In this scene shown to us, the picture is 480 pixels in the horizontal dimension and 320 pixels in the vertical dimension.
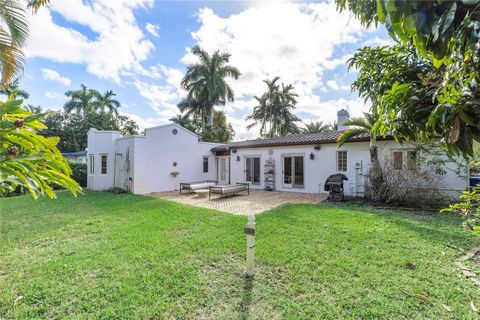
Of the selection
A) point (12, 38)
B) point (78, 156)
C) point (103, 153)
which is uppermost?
point (12, 38)

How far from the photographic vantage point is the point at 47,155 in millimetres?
3209

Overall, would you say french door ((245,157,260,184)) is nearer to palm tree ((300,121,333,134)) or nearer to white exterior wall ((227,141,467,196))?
white exterior wall ((227,141,467,196))

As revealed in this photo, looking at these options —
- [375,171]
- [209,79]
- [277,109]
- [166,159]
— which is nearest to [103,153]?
[166,159]

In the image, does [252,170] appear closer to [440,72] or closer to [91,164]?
[91,164]

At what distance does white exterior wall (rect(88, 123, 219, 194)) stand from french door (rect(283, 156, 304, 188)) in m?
7.39

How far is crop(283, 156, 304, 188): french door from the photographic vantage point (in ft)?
51.8

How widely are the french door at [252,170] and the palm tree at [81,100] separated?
2818 centimetres

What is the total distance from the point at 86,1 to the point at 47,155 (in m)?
8.06

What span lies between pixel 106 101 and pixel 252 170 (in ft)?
91.6

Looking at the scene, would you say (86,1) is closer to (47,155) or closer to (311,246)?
(47,155)

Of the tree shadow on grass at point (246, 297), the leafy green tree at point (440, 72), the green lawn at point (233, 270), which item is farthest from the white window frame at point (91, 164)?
the leafy green tree at point (440, 72)

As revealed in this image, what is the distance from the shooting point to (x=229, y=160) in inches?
792

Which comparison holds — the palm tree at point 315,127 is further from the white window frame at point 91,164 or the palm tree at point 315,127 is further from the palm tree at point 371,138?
the white window frame at point 91,164

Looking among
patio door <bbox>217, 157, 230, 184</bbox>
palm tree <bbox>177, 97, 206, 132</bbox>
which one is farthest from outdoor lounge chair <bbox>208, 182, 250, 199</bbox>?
palm tree <bbox>177, 97, 206, 132</bbox>
